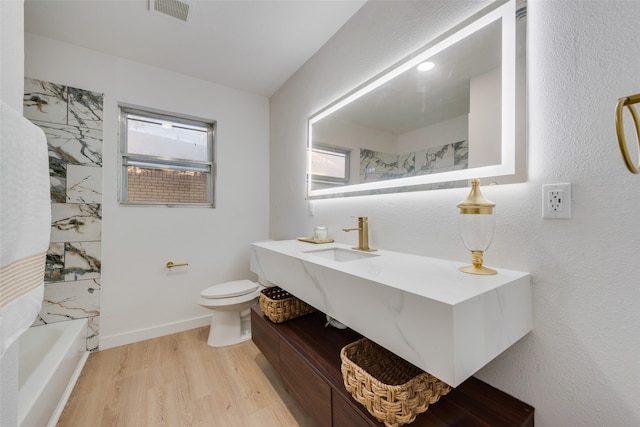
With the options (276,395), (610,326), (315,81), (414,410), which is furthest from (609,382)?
(315,81)

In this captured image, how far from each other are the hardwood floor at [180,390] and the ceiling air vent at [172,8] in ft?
8.08

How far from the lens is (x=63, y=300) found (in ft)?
6.25

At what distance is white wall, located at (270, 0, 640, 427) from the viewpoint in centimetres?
71

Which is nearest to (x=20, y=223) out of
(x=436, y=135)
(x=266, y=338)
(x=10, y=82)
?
(x=10, y=82)

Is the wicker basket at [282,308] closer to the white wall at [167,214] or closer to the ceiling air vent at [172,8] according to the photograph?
the white wall at [167,214]

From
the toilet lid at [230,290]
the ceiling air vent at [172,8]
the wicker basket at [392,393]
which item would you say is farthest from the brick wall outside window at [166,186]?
the wicker basket at [392,393]

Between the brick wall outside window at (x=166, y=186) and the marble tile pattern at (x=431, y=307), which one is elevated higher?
the brick wall outside window at (x=166, y=186)

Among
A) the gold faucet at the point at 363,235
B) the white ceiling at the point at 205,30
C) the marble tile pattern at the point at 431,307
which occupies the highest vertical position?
the white ceiling at the point at 205,30

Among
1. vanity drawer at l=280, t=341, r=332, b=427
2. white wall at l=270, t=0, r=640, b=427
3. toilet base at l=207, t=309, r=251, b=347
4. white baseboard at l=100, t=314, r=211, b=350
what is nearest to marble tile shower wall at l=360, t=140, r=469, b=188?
white wall at l=270, t=0, r=640, b=427

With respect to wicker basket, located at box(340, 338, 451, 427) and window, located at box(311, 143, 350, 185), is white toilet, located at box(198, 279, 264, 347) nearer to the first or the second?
window, located at box(311, 143, 350, 185)

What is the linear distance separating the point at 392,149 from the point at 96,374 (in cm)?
249

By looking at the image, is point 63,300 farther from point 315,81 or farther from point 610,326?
point 610,326

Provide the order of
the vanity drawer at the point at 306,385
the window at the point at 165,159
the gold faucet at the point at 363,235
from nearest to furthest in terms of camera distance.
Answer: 1. the vanity drawer at the point at 306,385
2. the gold faucet at the point at 363,235
3. the window at the point at 165,159

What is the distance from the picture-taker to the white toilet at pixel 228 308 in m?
1.99
